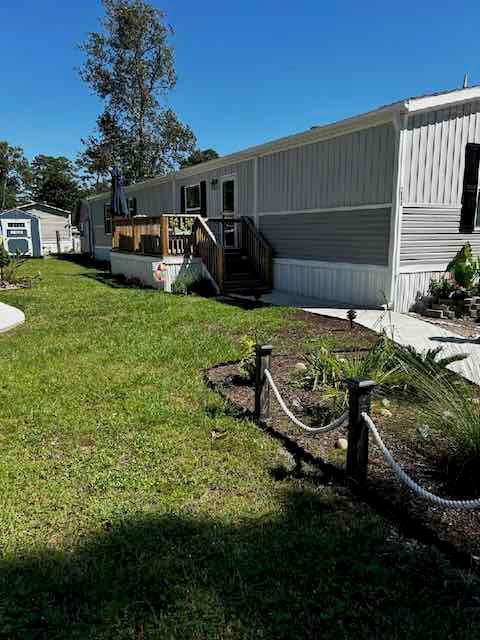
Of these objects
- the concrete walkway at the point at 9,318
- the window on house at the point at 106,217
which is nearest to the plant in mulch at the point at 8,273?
the concrete walkway at the point at 9,318

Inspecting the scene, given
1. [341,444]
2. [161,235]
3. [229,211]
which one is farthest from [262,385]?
[229,211]

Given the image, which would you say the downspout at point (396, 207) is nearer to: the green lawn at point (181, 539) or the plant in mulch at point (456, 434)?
the green lawn at point (181, 539)

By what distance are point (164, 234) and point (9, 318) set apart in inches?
184

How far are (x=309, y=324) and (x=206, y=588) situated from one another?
5500mm

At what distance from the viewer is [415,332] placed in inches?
272

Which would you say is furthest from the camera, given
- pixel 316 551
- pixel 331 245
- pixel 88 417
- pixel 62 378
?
pixel 331 245

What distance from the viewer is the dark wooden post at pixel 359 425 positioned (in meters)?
2.84

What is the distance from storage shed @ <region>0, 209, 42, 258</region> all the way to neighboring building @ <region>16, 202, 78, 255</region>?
9.43 m

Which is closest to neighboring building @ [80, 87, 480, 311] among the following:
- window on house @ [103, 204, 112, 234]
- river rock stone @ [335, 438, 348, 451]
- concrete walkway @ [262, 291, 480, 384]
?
concrete walkway @ [262, 291, 480, 384]

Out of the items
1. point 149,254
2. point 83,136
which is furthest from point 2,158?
point 149,254

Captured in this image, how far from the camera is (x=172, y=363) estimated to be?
18.0 ft

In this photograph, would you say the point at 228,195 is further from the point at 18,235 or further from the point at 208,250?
the point at 18,235

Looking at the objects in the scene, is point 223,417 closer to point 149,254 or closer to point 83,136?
point 149,254

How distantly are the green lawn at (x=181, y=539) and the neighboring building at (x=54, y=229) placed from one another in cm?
3167
